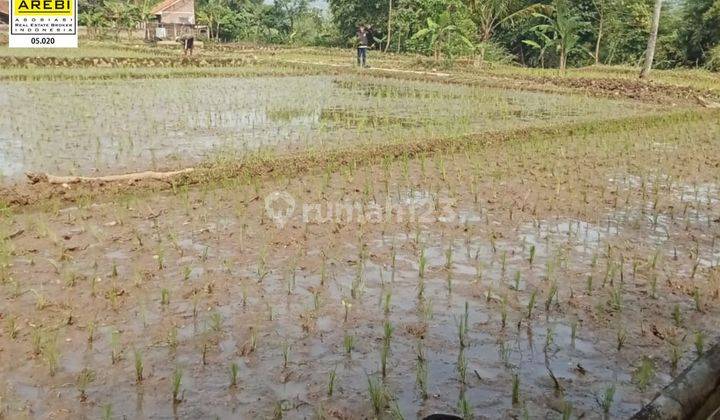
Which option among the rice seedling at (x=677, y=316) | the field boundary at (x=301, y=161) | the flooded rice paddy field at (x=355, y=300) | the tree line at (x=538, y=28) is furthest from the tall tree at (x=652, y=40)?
the rice seedling at (x=677, y=316)

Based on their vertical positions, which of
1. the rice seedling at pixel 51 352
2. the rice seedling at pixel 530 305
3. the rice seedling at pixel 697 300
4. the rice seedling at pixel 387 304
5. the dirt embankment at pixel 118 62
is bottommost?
the rice seedling at pixel 51 352

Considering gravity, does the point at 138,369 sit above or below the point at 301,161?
below

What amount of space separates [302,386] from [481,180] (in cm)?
380

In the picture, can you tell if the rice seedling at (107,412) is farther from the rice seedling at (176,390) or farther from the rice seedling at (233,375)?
the rice seedling at (233,375)

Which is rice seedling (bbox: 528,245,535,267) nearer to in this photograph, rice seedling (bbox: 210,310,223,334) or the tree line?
rice seedling (bbox: 210,310,223,334)

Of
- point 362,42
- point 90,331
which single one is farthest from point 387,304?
point 362,42

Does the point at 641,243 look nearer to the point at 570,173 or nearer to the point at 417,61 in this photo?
the point at 570,173

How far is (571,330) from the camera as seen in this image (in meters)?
3.01

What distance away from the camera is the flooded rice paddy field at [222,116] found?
253 inches

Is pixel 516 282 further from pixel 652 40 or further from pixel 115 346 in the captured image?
pixel 652 40

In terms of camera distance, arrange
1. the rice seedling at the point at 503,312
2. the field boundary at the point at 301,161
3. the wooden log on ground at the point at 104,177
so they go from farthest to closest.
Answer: the wooden log on ground at the point at 104,177 < the field boundary at the point at 301,161 < the rice seedling at the point at 503,312

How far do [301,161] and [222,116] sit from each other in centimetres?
318

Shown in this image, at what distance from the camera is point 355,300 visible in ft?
10.9

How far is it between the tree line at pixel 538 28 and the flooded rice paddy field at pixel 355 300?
10735 millimetres
